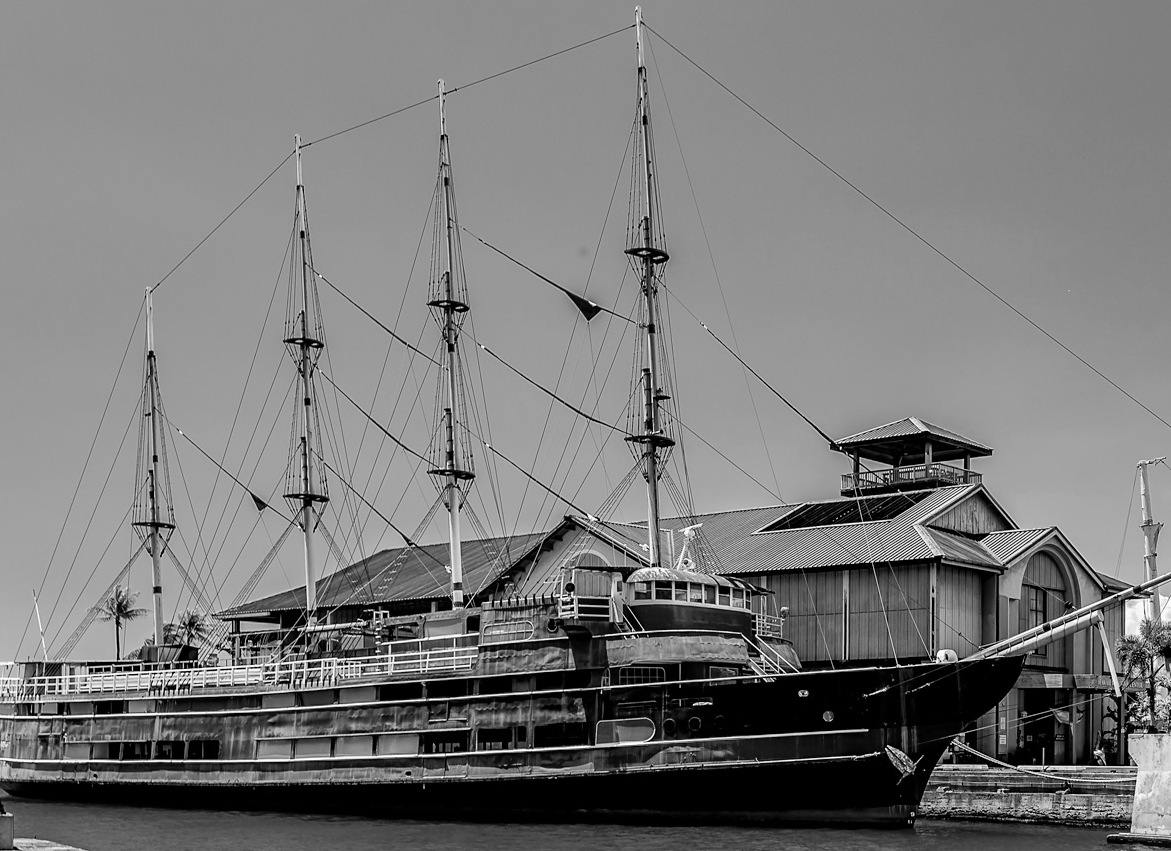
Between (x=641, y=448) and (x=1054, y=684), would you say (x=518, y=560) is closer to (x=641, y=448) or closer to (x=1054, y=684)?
(x=641, y=448)

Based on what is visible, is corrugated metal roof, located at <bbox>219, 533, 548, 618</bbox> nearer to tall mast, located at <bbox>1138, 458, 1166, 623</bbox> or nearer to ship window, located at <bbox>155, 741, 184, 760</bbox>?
ship window, located at <bbox>155, 741, 184, 760</bbox>

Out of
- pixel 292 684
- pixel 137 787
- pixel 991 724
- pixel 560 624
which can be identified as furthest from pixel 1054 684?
pixel 137 787

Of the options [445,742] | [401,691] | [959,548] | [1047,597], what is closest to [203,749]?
[401,691]

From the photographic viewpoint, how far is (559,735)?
44.1 meters

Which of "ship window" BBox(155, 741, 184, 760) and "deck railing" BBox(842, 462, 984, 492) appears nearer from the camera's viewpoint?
"ship window" BBox(155, 741, 184, 760)

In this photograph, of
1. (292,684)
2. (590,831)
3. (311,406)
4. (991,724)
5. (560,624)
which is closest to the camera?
(590,831)

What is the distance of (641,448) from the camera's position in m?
51.6

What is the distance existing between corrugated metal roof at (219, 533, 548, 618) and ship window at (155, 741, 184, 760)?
1464 centimetres

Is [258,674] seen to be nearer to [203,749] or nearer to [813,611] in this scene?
[203,749]

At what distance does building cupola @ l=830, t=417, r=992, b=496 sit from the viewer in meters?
64.6

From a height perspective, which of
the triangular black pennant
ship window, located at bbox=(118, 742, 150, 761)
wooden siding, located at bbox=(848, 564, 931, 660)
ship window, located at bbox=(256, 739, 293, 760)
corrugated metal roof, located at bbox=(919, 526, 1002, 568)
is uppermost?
the triangular black pennant

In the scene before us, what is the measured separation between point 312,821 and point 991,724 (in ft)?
84.8

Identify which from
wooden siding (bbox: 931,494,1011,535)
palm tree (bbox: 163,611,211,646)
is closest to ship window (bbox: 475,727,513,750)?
wooden siding (bbox: 931,494,1011,535)

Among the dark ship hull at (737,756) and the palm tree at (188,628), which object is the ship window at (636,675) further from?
the palm tree at (188,628)
